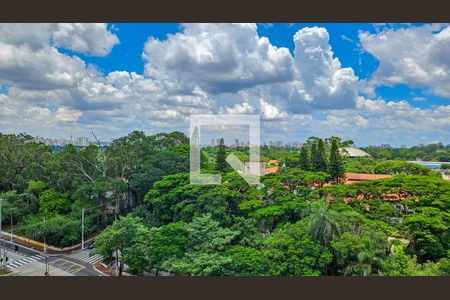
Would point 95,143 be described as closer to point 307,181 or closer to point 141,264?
point 141,264

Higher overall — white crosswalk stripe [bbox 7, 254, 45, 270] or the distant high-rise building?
the distant high-rise building

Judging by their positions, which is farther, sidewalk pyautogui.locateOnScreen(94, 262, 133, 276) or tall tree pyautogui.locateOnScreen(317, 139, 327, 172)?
tall tree pyautogui.locateOnScreen(317, 139, 327, 172)

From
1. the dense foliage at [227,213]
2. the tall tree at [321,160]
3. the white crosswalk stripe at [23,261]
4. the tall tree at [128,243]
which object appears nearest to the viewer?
the dense foliage at [227,213]

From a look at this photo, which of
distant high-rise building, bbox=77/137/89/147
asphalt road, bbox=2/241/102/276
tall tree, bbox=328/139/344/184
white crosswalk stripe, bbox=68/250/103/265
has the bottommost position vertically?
asphalt road, bbox=2/241/102/276

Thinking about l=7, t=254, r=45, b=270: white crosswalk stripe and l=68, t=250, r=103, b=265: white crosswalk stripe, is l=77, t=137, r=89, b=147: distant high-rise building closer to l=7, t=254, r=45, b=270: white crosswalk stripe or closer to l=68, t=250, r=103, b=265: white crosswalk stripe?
l=68, t=250, r=103, b=265: white crosswalk stripe

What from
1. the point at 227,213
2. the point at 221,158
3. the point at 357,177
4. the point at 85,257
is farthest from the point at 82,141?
the point at 357,177

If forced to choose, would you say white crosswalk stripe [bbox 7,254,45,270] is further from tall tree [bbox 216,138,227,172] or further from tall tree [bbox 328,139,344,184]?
tall tree [bbox 328,139,344,184]

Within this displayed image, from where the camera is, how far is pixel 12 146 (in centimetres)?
1448

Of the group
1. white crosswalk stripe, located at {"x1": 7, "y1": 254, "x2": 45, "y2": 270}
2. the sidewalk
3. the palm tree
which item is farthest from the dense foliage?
white crosswalk stripe, located at {"x1": 7, "y1": 254, "x2": 45, "y2": 270}

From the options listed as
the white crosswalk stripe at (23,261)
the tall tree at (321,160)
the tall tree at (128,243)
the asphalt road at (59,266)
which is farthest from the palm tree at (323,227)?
the white crosswalk stripe at (23,261)

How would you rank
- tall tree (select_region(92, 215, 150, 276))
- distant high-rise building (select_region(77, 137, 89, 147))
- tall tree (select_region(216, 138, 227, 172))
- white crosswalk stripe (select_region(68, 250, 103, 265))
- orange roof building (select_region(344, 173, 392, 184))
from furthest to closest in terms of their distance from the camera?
distant high-rise building (select_region(77, 137, 89, 147)) → orange roof building (select_region(344, 173, 392, 184)) → tall tree (select_region(216, 138, 227, 172)) → white crosswalk stripe (select_region(68, 250, 103, 265)) → tall tree (select_region(92, 215, 150, 276))

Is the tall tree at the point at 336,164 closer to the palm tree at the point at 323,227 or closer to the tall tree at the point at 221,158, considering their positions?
the tall tree at the point at 221,158

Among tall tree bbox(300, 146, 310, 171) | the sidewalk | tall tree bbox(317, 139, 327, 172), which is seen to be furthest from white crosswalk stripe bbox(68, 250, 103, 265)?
tall tree bbox(317, 139, 327, 172)

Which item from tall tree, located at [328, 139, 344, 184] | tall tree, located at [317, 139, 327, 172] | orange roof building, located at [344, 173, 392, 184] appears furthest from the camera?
orange roof building, located at [344, 173, 392, 184]
